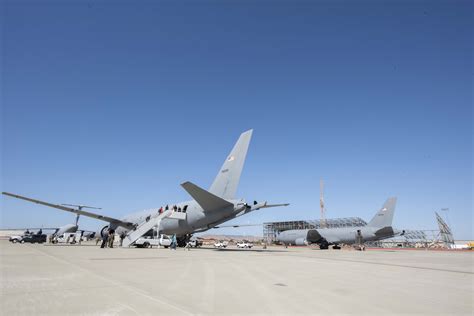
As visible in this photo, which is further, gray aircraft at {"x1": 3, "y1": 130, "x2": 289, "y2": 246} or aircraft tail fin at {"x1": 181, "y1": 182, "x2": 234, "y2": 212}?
gray aircraft at {"x1": 3, "y1": 130, "x2": 289, "y2": 246}

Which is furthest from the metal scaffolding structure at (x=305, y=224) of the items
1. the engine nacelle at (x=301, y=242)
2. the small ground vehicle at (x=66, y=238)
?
the small ground vehicle at (x=66, y=238)

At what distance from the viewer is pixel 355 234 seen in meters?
42.7

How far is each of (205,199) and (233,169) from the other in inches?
133

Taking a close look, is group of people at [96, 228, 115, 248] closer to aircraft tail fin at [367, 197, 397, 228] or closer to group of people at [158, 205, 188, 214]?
group of people at [158, 205, 188, 214]

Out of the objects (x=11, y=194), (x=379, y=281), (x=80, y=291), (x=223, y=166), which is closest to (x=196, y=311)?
(x=80, y=291)

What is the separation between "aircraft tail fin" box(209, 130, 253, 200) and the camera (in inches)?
906

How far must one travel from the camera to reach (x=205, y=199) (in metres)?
21.3

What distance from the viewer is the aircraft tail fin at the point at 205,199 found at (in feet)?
64.6

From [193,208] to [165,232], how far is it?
4.42m

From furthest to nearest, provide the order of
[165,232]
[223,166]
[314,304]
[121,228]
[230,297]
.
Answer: [121,228]
[165,232]
[223,166]
[230,297]
[314,304]

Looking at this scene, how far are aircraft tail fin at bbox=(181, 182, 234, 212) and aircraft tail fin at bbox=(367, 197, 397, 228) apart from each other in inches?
1114

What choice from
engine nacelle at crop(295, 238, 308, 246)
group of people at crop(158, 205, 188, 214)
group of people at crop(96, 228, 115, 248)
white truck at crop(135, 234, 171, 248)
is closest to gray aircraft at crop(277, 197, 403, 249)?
engine nacelle at crop(295, 238, 308, 246)

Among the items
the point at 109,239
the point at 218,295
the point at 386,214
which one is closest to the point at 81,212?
the point at 109,239

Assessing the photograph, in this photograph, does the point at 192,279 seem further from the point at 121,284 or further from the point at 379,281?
the point at 379,281
